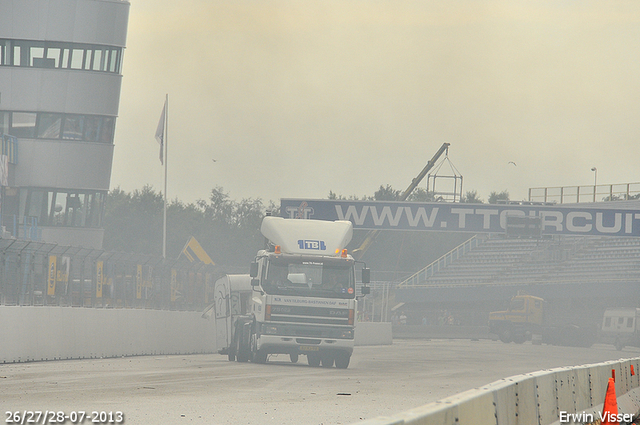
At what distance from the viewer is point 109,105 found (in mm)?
48656

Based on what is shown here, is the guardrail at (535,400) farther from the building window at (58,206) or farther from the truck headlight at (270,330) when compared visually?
the building window at (58,206)

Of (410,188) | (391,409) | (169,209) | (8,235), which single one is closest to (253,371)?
(391,409)

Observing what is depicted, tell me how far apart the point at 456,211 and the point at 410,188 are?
4677 cm

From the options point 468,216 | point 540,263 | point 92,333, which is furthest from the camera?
point 540,263

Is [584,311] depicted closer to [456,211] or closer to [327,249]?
[456,211]

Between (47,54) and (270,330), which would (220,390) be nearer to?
(270,330)

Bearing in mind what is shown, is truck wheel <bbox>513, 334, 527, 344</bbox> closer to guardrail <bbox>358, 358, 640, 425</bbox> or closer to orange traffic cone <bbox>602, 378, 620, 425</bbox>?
guardrail <bbox>358, 358, 640, 425</bbox>

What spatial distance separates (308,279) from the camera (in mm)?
22500

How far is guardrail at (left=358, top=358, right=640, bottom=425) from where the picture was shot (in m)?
5.89

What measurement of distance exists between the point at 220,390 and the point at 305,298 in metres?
8.19

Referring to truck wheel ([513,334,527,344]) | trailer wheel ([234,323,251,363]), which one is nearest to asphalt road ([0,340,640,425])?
trailer wheel ([234,323,251,363])

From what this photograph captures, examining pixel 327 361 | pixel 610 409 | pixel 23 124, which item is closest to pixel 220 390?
pixel 610 409

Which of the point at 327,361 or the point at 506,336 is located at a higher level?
the point at 327,361

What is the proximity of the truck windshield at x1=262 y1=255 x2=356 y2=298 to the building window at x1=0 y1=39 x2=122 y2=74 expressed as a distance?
28037 mm
